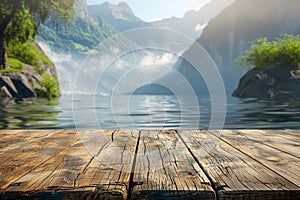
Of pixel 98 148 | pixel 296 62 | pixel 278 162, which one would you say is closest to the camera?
pixel 278 162

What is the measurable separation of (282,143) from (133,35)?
6.70ft

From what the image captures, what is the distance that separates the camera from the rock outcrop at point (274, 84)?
67.8ft

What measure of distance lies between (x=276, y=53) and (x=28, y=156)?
3056 cm

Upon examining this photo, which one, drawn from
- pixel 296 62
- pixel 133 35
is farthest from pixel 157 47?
pixel 296 62

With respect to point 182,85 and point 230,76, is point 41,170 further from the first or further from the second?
point 230,76

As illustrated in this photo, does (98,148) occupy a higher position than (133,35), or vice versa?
(133,35)

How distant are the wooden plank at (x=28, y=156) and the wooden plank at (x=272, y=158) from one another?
167 centimetres

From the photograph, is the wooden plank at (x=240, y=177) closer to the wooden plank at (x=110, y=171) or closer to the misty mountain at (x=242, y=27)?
the wooden plank at (x=110, y=171)

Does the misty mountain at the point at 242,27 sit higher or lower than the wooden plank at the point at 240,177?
higher

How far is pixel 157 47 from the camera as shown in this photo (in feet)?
10.5

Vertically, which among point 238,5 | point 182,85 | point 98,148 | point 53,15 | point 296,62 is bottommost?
point 98,148

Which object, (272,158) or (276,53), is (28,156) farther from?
(276,53)

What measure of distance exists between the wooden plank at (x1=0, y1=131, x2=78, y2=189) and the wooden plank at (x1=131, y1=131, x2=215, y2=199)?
2.43 feet

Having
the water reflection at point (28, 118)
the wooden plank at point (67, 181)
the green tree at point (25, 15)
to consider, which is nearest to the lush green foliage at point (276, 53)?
the green tree at point (25, 15)
